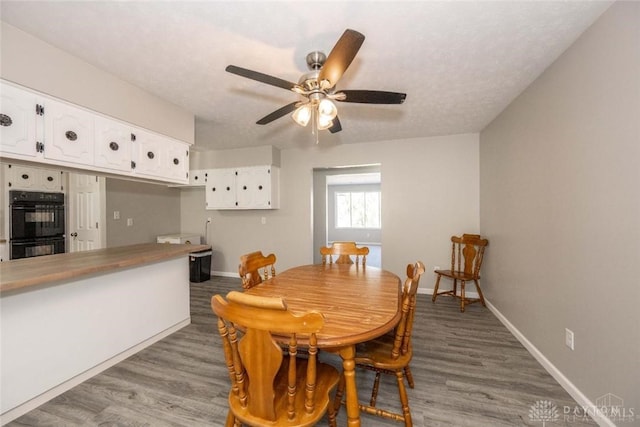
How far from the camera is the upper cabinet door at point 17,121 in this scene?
1630 millimetres

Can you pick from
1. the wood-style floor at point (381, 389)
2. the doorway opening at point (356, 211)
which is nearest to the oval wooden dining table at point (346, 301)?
the wood-style floor at point (381, 389)

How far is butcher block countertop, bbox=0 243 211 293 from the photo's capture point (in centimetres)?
151

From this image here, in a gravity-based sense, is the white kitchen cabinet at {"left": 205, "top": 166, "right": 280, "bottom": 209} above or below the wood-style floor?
above

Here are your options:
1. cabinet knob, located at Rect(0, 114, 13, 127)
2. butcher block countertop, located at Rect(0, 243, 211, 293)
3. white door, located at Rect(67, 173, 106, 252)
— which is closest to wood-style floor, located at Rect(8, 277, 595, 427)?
butcher block countertop, located at Rect(0, 243, 211, 293)

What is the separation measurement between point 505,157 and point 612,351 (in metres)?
2.03

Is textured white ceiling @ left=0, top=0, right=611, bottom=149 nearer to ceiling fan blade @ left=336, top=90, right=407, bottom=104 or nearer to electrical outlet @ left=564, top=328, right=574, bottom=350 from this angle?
ceiling fan blade @ left=336, top=90, right=407, bottom=104

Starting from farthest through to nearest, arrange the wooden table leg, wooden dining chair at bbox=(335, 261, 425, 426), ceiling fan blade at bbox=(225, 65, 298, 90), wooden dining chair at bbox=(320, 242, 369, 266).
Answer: wooden dining chair at bbox=(320, 242, 369, 266) < ceiling fan blade at bbox=(225, 65, 298, 90) < wooden dining chair at bbox=(335, 261, 425, 426) < the wooden table leg

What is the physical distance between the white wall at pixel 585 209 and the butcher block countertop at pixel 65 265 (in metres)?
3.28

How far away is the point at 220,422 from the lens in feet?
5.07

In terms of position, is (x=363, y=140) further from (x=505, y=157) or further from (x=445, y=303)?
(x=445, y=303)

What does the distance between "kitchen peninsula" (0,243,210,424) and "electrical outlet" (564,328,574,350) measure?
333 cm

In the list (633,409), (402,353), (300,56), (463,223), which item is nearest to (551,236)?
(633,409)

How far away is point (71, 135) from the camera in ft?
6.49

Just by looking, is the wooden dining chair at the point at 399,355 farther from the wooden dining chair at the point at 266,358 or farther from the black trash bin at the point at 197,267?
the black trash bin at the point at 197,267
